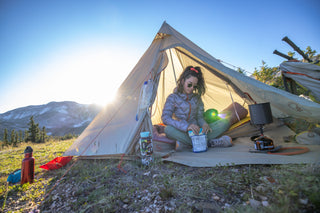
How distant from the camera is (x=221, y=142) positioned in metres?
2.75

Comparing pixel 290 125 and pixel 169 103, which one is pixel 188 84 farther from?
pixel 290 125

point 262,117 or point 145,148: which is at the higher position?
point 262,117

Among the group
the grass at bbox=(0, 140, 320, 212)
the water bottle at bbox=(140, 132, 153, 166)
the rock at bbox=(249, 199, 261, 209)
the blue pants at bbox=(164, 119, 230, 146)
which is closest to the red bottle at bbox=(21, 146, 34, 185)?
the grass at bbox=(0, 140, 320, 212)

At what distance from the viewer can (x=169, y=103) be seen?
297cm

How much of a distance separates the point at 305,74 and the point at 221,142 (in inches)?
100

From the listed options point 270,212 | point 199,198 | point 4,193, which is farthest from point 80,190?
point 270,212

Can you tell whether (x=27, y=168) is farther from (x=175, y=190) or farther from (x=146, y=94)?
(x=175, y=190)

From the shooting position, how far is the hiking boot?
8.97 feet

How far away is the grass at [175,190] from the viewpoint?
1.10 metres

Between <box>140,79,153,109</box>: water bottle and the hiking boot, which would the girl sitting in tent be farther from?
<box>140,79,153,109</box>: water bottle

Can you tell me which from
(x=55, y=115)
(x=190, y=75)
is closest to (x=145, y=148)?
(x=190, y=75)

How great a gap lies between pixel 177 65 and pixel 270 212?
4165mm

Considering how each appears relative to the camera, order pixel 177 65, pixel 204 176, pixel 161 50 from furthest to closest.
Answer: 1. pixel 177 65
2. pixel 161 50
3. pixel 204 176

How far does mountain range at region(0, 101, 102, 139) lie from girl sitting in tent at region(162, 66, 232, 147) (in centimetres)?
6480
